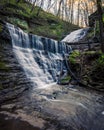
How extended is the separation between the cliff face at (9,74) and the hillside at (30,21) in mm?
5450

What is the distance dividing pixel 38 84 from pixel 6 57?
216 cm

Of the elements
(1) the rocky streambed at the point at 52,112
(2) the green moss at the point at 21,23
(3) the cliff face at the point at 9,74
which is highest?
(2) the green moss at the point at 21,23

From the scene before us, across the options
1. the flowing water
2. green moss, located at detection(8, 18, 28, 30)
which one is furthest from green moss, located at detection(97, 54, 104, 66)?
green moss, located at detection(8, 18, 28, 30)

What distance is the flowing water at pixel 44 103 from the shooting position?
16.6ft

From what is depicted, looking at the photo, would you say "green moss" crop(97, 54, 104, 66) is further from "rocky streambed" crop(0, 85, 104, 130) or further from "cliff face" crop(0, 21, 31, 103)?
"cliff face" crop(0, 21, 31, 103)

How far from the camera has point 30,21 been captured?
64.2 feet

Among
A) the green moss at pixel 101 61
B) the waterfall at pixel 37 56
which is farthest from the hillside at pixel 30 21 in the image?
the green moss at pixel 101 61

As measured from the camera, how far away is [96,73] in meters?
10.6

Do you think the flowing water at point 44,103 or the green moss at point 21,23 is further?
the green moss at point 21,23

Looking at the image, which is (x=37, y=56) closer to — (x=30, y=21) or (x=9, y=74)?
(x=9, y=74)

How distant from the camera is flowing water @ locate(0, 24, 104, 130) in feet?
16.6

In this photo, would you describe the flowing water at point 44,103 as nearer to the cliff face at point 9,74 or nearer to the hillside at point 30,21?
the cliff face at point 9,74

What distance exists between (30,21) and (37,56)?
8943mm

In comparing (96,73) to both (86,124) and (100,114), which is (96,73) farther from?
(86,124)
